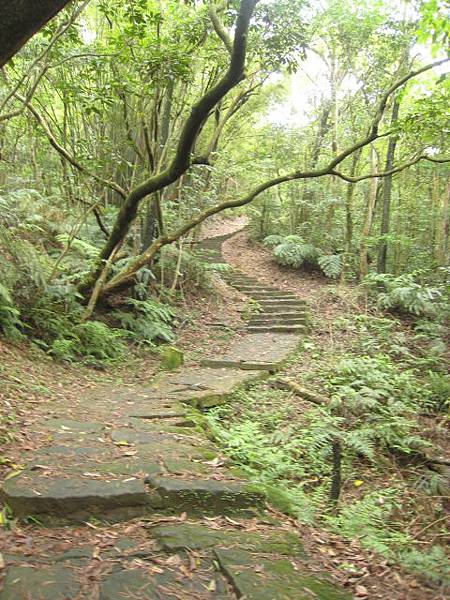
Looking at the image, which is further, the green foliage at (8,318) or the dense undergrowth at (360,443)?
the green foliage at (8,318)

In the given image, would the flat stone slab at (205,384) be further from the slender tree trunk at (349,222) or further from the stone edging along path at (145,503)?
the slender tree trunk at (349,222)

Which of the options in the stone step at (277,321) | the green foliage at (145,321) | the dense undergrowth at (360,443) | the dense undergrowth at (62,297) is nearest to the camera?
the dense undergrowth at (360,443)

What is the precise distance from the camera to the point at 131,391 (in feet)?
21.3

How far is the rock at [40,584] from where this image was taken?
2.15 m

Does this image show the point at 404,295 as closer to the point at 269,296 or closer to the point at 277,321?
the point at 277,321

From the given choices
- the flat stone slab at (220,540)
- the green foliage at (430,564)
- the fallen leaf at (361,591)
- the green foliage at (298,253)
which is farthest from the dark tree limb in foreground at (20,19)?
the green foliage at (298,253)

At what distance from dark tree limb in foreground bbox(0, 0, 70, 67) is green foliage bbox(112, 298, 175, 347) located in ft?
23.0

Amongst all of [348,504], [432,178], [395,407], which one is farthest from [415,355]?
[432,178]

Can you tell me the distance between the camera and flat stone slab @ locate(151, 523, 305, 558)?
9.04 feet

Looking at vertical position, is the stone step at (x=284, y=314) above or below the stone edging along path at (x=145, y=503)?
above

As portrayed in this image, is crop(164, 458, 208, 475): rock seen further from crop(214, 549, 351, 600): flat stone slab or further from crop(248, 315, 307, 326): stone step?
crop(248, 315, 307, 326): stone step

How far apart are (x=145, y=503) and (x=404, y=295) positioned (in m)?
8.94

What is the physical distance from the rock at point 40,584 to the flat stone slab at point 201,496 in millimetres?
894

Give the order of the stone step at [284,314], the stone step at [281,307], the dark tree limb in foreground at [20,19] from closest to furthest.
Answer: the dark tree limb in foreground at [20,19], the stone step at [284,314], the stone step at [281,307]
